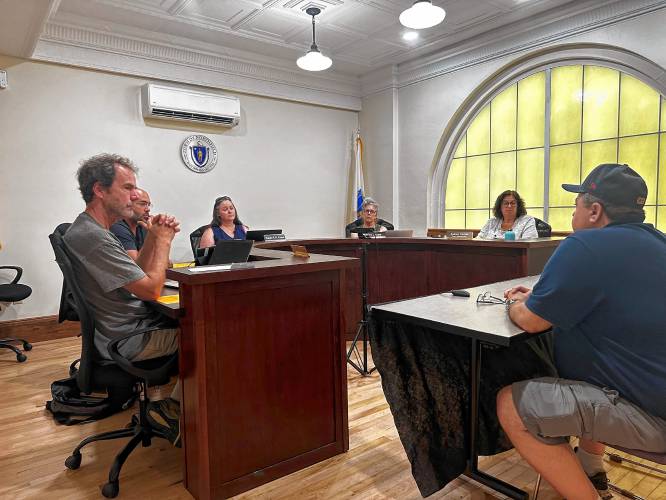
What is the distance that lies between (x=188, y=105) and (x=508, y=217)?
11.5ft

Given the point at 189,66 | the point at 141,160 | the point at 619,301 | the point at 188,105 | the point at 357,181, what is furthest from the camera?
the point at 357,181

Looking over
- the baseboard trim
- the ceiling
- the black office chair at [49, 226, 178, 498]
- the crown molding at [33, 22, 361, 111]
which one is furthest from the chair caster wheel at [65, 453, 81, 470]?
the crown molding at [33, 22, 361, 111]

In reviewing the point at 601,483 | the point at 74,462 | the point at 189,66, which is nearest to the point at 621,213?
the point at 601,483

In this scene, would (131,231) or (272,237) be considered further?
(272,237)

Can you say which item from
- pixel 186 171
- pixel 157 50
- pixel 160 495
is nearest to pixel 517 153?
pixel 186 171

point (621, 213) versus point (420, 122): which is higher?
point (420, 122)

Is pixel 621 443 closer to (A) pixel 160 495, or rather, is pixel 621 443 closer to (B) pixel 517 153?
(A) pixel 160 495

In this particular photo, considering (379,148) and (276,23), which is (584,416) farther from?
(379,148)

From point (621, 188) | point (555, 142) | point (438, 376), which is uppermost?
point (555, 142)

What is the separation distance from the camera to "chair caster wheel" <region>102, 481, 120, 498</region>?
189 cm

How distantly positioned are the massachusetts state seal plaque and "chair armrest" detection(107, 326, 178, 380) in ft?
11.9

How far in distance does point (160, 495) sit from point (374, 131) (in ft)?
17.7

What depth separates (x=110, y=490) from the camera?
1.89 meters

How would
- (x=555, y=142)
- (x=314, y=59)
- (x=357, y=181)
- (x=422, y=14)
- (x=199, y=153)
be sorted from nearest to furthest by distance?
(x=422, y=14), (x=314, y=59), (x=555, y=142), (x=199, y=153), (x=357, y=181)
